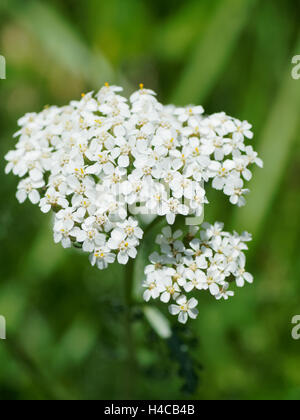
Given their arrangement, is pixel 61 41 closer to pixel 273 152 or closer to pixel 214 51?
pixel 214 51

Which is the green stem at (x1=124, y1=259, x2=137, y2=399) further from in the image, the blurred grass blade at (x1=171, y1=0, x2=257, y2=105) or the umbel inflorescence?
the blurred grass blade at (x1=171, y1=0, x2=257, y2=105)

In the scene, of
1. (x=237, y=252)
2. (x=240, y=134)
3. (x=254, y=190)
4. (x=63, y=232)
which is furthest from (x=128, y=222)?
(x=254, y=190)

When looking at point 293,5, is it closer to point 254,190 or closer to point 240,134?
point 254,190

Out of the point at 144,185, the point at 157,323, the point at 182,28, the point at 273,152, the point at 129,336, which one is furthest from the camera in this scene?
the point at 182,28

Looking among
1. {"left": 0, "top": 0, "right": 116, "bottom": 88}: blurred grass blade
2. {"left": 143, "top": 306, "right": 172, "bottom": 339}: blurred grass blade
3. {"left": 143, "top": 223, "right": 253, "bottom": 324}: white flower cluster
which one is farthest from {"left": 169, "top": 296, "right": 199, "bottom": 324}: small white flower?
{"left": 0, "top": 0, "right": 116, "bottom": 88}: blurred grass blade

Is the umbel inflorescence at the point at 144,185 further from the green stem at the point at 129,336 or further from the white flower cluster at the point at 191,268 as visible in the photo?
the green stem at the point at 129,336

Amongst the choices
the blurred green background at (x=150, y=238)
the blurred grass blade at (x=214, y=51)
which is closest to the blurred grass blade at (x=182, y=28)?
the blurred green background at (x=150, y=238)

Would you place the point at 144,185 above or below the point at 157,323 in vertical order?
above

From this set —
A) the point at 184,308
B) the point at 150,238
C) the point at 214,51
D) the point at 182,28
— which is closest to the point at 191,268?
the point at 184,308
